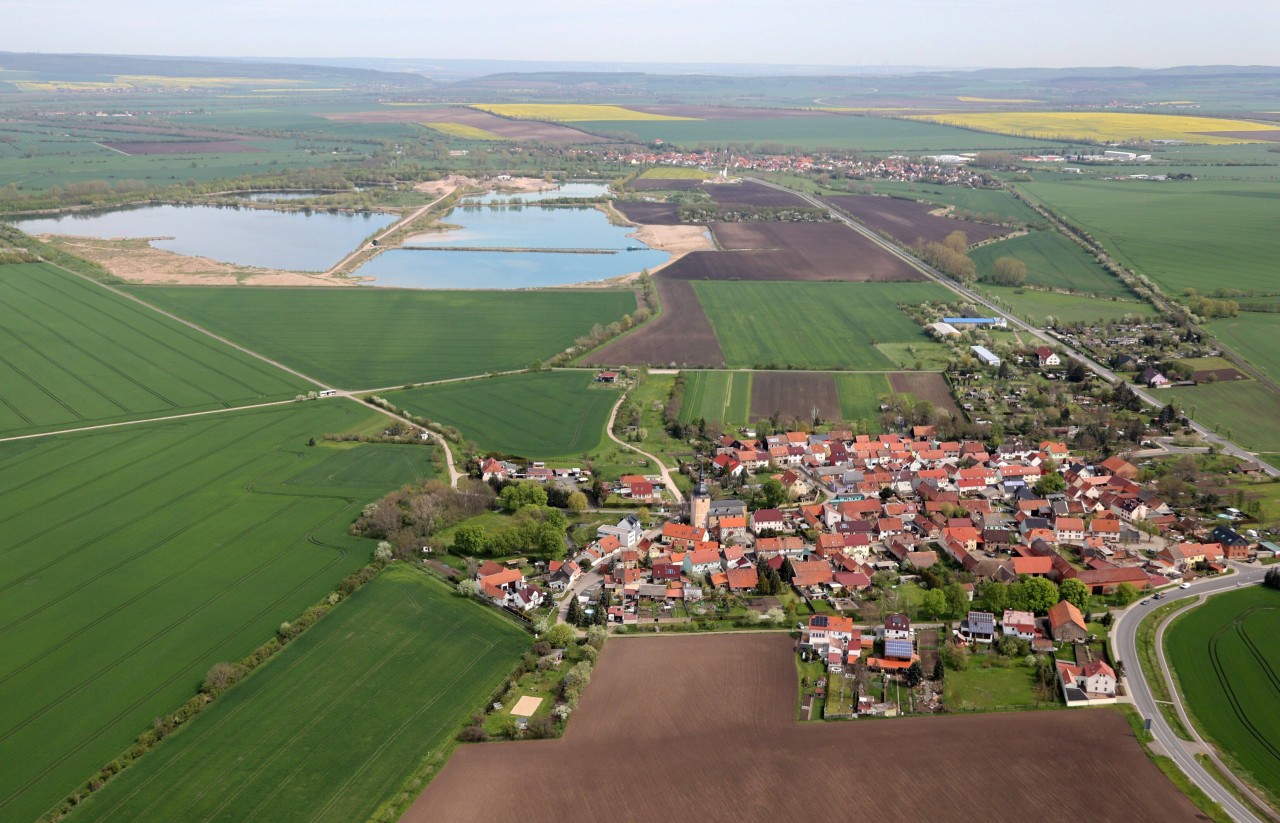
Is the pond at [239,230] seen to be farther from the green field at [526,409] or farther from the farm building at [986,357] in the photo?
the farm building at [986,357]

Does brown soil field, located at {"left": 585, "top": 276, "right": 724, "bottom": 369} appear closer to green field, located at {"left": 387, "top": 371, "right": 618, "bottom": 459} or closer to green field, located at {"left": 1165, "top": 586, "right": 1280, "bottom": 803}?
green field, located at {"left": 387, "top": 371, "right": 618, "bottom": 459}

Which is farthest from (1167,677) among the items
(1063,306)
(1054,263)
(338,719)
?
(1054,263)

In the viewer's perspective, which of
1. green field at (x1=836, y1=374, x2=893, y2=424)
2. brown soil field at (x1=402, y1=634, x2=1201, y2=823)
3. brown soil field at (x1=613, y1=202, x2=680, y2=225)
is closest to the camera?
brown soil field at (x1=402, y1=634, x2=1201, y2=823)

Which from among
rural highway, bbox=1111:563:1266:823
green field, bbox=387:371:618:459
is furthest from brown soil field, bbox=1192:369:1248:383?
green field, bbox=387:371:618:459

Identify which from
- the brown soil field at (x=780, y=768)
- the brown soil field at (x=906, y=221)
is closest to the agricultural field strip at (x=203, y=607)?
the brown soil field at (x=780, y=768)

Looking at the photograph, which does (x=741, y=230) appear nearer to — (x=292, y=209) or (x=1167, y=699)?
(x=292, y=209)
